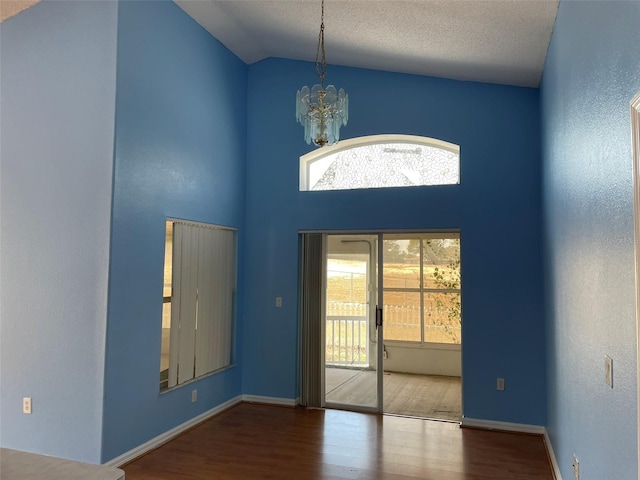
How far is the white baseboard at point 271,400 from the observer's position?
206 inches

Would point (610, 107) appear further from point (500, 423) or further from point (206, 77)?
point (206, 77)

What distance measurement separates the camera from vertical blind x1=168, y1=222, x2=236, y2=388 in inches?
172

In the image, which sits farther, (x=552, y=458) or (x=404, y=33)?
(x=404, y=33)

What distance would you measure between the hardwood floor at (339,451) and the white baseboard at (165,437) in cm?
6

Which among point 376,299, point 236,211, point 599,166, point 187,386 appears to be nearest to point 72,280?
point 187,386

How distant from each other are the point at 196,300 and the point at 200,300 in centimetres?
7

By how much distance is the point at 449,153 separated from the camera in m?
5.04

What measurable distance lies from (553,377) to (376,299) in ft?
6.44

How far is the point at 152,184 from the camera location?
4012mm

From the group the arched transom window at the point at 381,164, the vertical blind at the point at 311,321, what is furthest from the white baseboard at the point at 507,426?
the arched transom window at the point at 381,164

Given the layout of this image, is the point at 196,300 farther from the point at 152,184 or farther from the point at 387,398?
the point at 387,398

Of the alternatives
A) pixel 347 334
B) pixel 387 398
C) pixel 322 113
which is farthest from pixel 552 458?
pixel 322 113

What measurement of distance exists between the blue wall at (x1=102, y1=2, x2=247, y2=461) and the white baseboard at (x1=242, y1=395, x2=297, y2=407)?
0.41 metres

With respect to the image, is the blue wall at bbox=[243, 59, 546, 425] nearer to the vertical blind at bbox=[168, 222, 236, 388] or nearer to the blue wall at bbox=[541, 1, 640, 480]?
the vertical blind at bbox=[168, 222, 236, 388]
